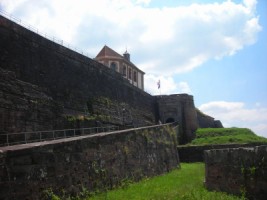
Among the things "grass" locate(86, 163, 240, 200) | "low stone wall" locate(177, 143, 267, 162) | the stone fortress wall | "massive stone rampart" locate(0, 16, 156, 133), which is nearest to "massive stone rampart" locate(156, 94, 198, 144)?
the stone fortress wall

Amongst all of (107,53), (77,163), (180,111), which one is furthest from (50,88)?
(107,53)

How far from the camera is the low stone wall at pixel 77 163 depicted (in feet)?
23.8

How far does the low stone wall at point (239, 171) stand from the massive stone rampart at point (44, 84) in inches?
341

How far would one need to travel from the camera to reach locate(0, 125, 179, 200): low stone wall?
285 inches

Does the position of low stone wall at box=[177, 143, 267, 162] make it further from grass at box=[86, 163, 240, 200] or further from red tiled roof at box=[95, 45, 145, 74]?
red tiled roof at box=[95, 45, 145, 74]

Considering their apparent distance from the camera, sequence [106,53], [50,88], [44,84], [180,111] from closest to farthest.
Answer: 1. [44,84]
2. [50,88]
3. [180,111]
4. [106,53]

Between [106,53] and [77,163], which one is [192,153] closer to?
[77,163]

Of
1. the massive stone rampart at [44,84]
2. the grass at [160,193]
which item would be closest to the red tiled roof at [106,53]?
the massive stone rampart at [44,84]

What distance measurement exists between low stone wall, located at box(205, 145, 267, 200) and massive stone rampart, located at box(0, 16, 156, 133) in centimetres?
867

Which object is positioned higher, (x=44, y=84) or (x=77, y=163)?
(x=44, y=84)

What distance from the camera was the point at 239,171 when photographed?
9383 millimetres

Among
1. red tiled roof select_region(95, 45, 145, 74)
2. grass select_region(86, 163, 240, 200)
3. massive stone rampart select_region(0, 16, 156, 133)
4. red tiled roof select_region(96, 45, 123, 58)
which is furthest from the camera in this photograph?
red tiled roof select_region(96, 45, 123, 58)

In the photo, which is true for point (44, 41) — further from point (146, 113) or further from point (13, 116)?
point (146, 113)

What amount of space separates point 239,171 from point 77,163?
3949mm
